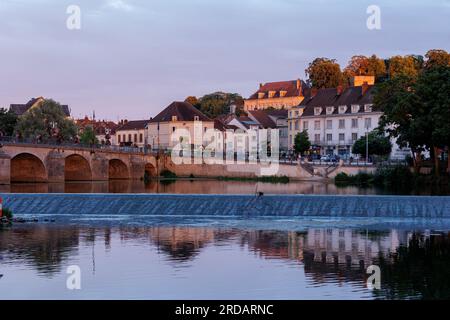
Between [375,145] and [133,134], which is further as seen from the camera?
[133,134]

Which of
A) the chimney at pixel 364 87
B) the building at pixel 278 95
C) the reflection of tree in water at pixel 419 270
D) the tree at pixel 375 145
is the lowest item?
the reflection of tree in water at pixel 419 270

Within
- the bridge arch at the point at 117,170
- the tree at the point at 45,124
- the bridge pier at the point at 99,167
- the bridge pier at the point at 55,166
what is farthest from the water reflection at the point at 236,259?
the tree at the point at 45,124

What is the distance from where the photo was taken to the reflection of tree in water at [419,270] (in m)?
23.9

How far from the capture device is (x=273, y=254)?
3105cm

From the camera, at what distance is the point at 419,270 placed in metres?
27.8

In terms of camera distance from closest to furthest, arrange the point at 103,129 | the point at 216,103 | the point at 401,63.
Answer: the point at 401,63 → the point at 216,103 → the point at 103,129

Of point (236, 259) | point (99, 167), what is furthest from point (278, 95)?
point (236, 259)

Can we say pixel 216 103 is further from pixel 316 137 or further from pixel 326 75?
pixel 316 137

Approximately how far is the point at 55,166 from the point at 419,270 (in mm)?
57979

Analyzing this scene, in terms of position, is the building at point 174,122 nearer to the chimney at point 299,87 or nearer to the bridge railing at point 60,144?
the bridge railing at point 60,144

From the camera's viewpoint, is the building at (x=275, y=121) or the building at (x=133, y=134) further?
the building at (x=133, y=134)

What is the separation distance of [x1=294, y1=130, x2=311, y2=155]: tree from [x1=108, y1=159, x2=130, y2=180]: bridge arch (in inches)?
851

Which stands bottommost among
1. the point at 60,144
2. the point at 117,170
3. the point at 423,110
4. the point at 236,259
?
the point at 236,259

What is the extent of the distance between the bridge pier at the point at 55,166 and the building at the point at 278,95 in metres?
63.8
